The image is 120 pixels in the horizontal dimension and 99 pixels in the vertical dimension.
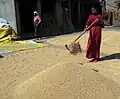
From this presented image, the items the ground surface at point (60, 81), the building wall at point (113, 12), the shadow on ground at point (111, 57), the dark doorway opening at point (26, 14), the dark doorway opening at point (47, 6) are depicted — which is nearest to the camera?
the ground surface at point (60, 81)

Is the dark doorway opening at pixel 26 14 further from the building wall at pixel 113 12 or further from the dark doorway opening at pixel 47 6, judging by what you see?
the building wall at pixel 113 12

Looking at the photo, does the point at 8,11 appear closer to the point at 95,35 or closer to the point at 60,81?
the point at 95,35

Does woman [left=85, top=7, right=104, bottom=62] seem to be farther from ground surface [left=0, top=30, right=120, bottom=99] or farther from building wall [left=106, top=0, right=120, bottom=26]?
building wall [left=106, top=0, right=120, bottom=26]

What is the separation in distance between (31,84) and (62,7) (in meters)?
14.5

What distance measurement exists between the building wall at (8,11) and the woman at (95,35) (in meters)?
7.87

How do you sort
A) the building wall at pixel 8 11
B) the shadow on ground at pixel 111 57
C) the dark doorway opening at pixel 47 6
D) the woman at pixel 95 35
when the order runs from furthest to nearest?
1. the dark doorway opening at pixel 47 6
2. the building wall at pixel 8 11
3. the shadow on ground at pixel 111 57
4. the woman at pixel 95 35

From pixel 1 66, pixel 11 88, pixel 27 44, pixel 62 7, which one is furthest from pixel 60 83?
pixel 62 7

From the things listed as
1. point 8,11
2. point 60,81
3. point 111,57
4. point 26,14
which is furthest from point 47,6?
point 60,81

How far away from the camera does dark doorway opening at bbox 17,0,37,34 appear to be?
1866 centimetres

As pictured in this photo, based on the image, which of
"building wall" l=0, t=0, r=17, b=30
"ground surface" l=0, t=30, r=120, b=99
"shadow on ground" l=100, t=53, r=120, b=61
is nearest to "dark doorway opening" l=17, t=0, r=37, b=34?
"building wall" l=0, t=0, r=17, b=30

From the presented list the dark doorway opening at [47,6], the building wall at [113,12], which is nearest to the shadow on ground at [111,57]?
the dark doorway opening at [47,6]

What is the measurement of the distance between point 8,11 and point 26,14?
2145 millimetres

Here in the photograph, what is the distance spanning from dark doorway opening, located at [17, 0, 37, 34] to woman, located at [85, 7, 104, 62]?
30.2 ft

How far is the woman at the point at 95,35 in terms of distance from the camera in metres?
9.77
